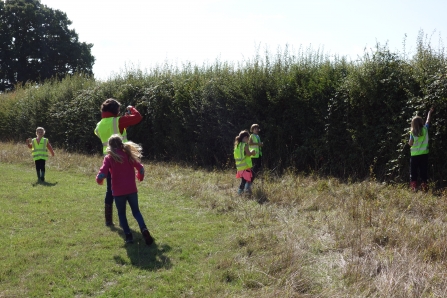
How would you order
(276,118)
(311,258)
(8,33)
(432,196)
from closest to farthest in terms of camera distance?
(311,258) < (432,196) < (276,118) < (8,33)

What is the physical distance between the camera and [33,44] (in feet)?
148

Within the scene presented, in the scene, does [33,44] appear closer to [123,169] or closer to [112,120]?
[112,120]

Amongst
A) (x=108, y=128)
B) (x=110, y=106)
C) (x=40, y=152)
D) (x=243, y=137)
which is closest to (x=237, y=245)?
(x=108, y=128)

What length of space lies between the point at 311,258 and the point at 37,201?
7260 mm

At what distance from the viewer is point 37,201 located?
10.4 metres

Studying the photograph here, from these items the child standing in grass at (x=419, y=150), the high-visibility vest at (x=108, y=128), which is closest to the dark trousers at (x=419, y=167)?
the child standing in grass at (x=419, y=150)

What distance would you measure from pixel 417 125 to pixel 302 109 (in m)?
3.82

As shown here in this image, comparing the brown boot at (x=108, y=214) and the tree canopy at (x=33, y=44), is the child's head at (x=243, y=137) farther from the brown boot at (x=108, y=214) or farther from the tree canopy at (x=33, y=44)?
the tree canopy at (x=33, y=44)

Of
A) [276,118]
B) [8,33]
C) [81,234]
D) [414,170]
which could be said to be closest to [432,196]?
[414,170]

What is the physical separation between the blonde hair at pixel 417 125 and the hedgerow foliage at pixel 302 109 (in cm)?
59

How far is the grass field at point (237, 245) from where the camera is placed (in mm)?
5422

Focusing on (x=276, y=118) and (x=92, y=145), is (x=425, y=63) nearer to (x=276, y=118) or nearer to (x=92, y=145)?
(x=276, y=118)

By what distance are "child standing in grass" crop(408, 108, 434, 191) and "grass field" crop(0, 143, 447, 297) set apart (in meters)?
0.57

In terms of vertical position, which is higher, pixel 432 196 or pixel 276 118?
pixel 276 118
